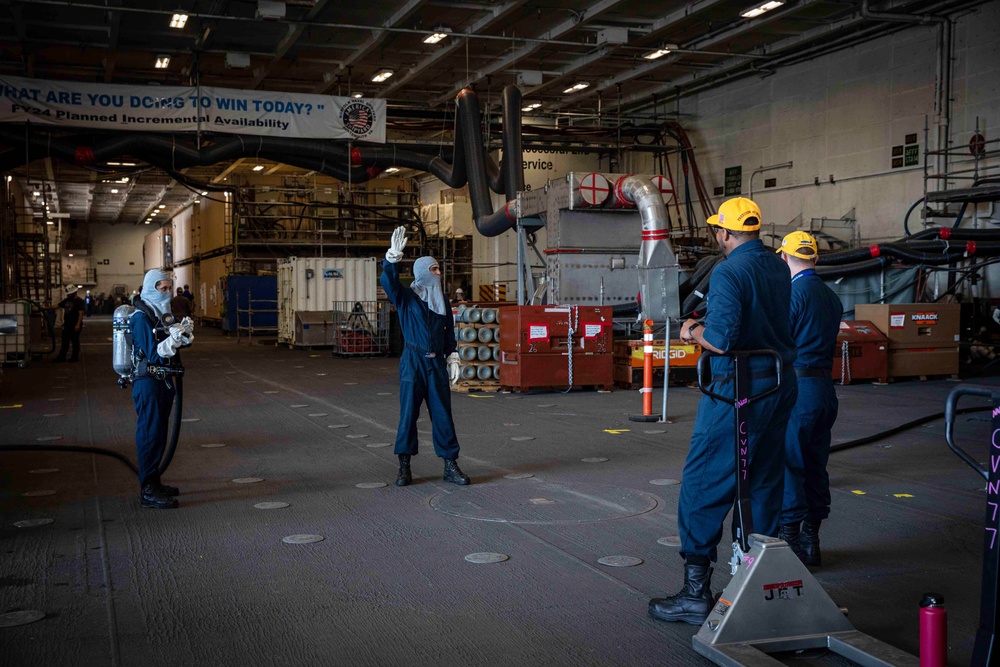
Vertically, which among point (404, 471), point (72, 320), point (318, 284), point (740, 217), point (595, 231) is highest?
point (595, 231)

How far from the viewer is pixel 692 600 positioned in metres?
4.07

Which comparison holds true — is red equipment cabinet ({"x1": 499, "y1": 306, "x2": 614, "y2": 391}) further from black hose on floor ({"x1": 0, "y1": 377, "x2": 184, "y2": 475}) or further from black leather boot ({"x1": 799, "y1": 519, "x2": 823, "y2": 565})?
black leather boot ({"x1": 799, "y1": 519, "x2": 823, "y2": 565})

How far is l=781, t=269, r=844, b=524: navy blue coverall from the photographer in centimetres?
494

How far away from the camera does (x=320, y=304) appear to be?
24641mm

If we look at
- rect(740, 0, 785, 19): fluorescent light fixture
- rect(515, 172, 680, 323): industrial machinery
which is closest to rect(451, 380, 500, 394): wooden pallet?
rect(515, 172, 680, 323): industrial machinery

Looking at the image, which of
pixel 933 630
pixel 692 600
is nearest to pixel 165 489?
pixel 692 600

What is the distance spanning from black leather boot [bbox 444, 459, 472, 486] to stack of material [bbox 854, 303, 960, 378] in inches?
407

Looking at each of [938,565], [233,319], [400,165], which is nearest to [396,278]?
[938,565]

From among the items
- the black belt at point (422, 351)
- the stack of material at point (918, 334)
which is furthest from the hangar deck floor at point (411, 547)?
the stack of material at point (918, 334)

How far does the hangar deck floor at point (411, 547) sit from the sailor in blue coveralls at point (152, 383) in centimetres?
26

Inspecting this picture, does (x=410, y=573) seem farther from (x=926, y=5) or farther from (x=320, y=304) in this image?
(x=320, y=304)

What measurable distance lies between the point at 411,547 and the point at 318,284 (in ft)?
65.5

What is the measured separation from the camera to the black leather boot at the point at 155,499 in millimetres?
6324

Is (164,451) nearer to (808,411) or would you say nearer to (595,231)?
(808,411)
